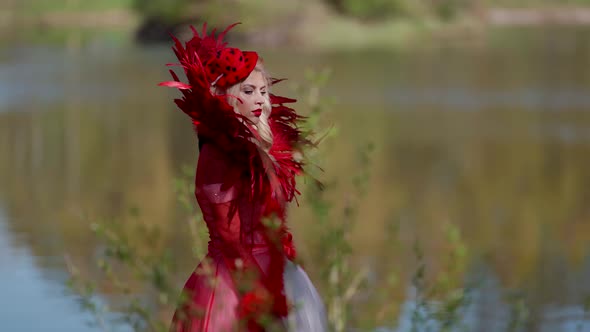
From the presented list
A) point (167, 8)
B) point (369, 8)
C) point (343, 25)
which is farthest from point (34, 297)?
point (167, 8)

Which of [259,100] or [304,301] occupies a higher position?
[259,100]

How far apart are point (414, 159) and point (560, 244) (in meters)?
3.20

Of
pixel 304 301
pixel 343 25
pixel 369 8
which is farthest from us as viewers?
pixel 369 8

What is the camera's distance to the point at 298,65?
Answer: 18.1 metres

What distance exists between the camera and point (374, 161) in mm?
10211

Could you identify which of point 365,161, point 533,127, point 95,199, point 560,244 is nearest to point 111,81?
point 533,127

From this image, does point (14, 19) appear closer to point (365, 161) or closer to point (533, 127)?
point (533, 127)

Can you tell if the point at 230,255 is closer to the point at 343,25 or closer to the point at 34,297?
the point at 34,297

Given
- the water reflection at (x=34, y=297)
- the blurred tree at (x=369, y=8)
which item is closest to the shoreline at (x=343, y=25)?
the blurred tree at (x=369, y=8)

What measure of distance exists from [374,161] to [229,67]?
25.5 ft

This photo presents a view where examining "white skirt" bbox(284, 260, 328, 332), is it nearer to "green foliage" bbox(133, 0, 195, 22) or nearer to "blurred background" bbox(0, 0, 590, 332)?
"blurred background" bbox(0, 0, 590, 332)

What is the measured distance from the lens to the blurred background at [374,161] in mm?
5812

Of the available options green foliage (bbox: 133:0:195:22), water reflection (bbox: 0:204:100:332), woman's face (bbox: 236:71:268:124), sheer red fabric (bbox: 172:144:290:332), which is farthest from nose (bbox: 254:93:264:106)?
green foliage (bbox: 133:0:195:22)

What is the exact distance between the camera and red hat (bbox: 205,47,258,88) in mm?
2479
